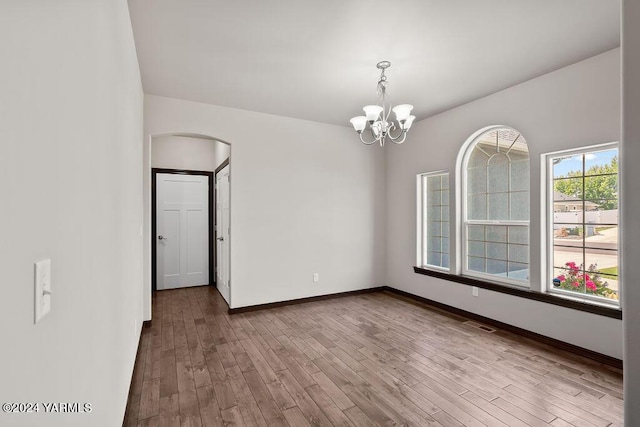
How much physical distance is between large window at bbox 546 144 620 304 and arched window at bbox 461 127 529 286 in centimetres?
27

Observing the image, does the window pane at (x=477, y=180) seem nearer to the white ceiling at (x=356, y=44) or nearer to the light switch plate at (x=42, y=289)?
the white ceiling at (x=356, y=44)

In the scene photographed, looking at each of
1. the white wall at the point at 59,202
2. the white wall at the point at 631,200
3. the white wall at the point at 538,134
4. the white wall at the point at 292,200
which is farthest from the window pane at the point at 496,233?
the white wall at the point at 59,202

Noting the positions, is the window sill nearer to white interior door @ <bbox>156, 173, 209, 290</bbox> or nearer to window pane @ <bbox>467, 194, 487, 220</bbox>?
window pane @ <bbox>467, 194, 487, 220</bbox>

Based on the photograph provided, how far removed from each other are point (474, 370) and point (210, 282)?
4.63 metres

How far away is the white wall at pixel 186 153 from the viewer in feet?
17.3

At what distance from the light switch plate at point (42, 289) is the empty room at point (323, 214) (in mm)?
10

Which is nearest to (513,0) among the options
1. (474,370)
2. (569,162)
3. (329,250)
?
(569,162)

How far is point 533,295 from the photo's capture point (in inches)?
126

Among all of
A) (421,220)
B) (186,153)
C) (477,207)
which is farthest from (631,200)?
(186,153)

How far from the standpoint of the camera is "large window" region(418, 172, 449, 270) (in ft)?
14.6

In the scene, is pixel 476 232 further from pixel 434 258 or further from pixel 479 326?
pixel 479 326

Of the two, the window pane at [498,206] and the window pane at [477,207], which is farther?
the window pane at [477,207]

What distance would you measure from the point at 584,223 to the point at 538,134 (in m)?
1.01

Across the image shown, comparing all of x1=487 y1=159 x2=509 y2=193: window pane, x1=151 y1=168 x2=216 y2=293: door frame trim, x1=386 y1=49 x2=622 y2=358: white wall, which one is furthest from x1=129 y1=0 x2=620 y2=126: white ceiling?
x1=151 y1=168 x2=216 y2=293: door frame trim
